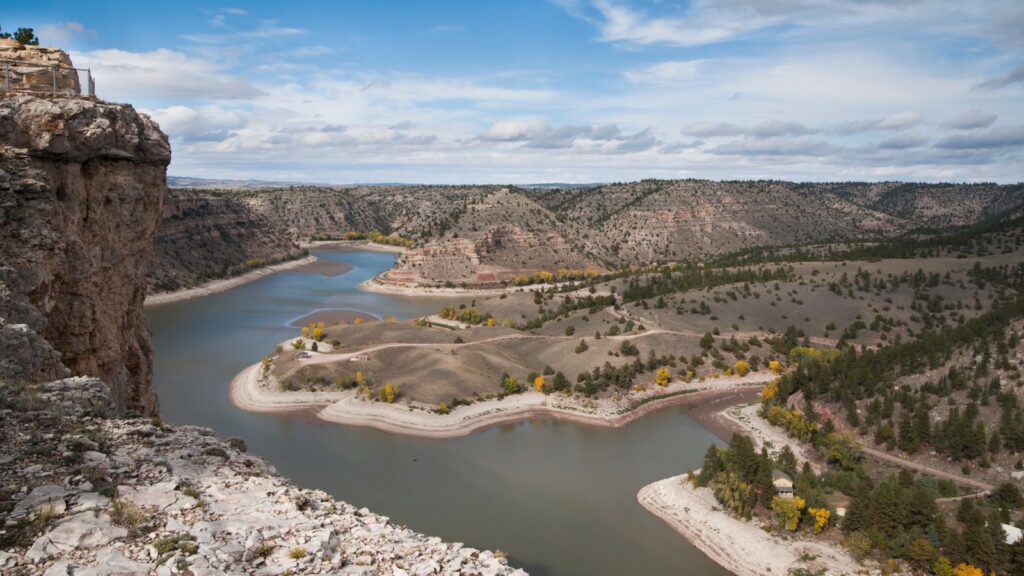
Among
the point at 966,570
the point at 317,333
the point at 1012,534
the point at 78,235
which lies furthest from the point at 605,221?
the point at 78,235

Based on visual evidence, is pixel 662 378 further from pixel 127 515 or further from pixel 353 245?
pixel 353 245

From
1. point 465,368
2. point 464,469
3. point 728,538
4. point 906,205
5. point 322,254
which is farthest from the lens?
point 906,205

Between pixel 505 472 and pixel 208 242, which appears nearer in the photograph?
pixel 505 472

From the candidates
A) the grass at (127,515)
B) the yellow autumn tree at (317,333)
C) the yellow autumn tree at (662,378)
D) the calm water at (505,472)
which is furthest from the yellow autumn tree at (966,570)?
the yellow autumn tree at (317,333)

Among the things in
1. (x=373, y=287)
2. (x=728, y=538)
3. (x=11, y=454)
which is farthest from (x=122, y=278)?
(x=373, y=287)

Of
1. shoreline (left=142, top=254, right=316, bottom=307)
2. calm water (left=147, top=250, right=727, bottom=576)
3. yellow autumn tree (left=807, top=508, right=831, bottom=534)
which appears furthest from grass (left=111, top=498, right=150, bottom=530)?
shoreline (left=142, top=254, right=316, bottom=307)

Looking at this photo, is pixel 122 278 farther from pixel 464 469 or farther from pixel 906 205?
pixel 906 205
